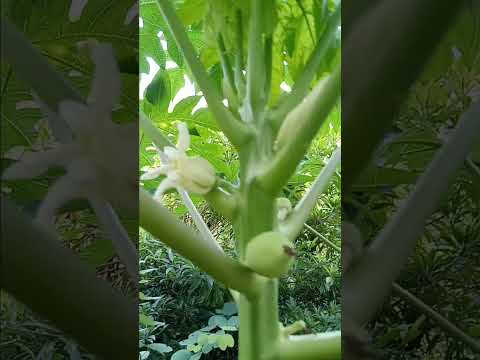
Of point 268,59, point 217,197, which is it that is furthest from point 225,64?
point 217,197

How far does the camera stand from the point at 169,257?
188 centimetres

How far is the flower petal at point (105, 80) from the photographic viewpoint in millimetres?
405

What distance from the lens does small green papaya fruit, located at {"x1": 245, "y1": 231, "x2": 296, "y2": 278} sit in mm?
432

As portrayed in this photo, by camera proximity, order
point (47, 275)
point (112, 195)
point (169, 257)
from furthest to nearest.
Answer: point (169, 257) → point (112, 195) → point (47, 275)

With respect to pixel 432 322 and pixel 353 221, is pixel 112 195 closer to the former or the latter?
pixel 353 221

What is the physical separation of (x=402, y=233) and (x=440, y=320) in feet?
0.34

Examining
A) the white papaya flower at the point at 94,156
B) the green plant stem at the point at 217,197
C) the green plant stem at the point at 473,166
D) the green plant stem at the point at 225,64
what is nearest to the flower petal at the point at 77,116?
the white papaya flower at the point at 94,156

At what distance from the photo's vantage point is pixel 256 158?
51cm

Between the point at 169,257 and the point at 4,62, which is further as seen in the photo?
the point at 169,257

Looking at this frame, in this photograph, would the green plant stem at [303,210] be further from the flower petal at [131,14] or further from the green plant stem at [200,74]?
the flower petal at [131,14]

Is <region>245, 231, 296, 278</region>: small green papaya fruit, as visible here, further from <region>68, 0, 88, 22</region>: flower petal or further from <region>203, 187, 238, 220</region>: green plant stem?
<region>68, 0, 88, 22</region>: flower petal

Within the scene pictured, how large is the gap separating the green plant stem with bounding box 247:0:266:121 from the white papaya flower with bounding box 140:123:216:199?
0.23 feet

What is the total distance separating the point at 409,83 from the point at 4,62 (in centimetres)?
31

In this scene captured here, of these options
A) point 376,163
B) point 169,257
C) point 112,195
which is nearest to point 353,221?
point 376,163
